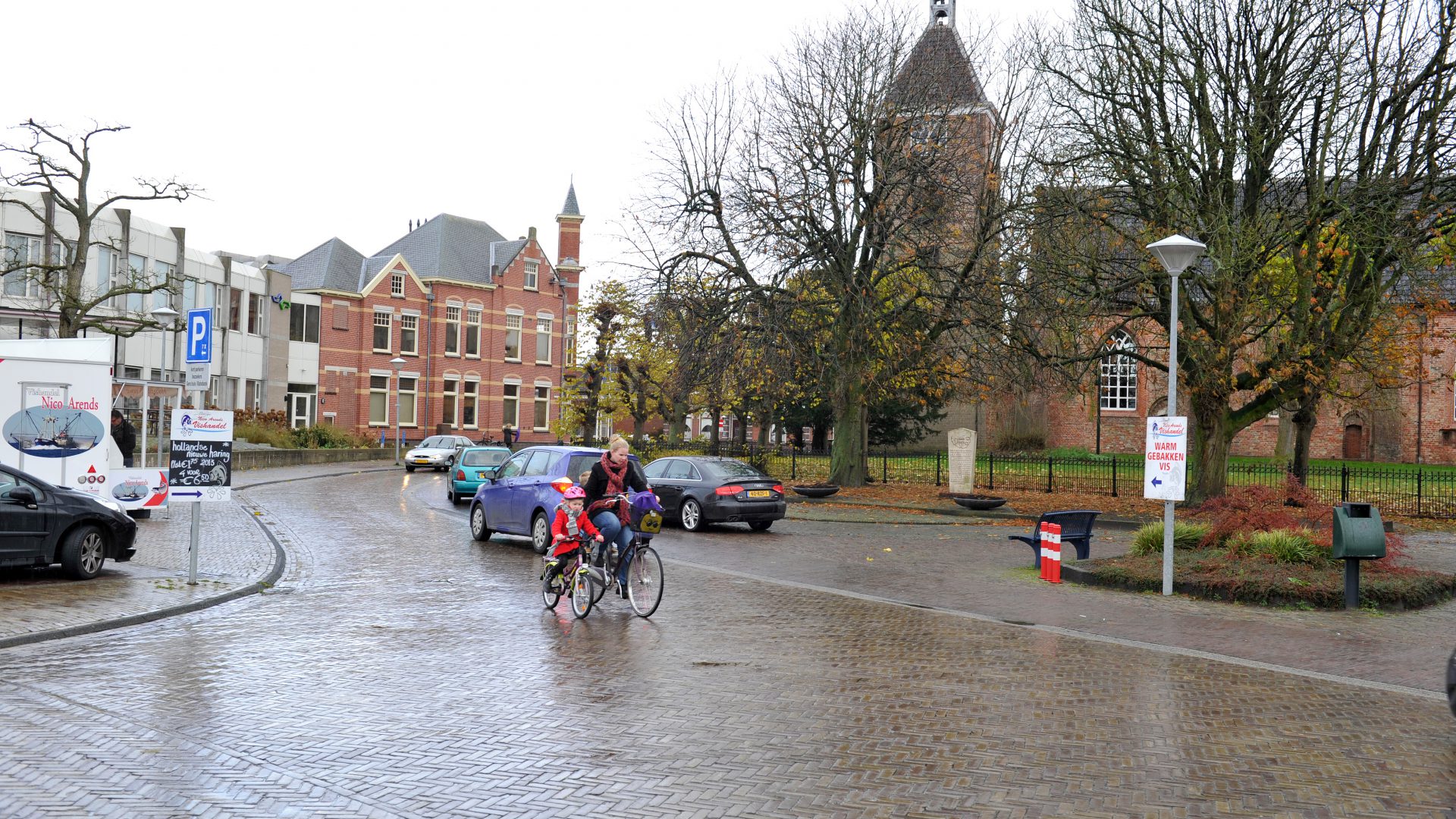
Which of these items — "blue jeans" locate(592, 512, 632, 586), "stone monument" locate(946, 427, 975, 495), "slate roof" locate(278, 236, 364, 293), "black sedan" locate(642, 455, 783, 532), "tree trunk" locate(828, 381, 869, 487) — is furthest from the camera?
"slate roof" locate(278, 236, 364, 293)

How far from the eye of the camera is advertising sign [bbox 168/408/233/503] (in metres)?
12.3

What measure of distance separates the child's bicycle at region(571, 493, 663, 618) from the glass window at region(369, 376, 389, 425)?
55378 mm

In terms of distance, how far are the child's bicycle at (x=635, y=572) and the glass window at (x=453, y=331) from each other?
57.0 meters

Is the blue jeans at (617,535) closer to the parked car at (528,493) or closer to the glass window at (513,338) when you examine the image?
the parked car at (528,493)

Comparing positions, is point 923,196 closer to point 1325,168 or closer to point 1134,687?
point 1325,168

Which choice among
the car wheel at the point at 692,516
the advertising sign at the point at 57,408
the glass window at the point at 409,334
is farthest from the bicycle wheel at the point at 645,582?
the glass window at the point at 409,334

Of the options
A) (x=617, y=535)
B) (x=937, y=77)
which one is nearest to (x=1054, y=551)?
(x=617, y=535)

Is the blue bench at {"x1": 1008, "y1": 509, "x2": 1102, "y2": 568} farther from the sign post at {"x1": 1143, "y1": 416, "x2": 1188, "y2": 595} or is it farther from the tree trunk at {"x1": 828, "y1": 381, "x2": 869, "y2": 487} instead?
the tree trunk at {"x1": 828, "y1": 381, "x2": 869, "y2": 487}

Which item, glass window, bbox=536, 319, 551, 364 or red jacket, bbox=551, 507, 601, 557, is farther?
glass window, bbox=536, 319, 551, 364

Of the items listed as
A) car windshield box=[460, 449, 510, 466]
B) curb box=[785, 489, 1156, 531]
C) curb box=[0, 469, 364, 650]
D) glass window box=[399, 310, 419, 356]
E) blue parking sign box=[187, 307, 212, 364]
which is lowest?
curb box=[0, 469, 364, 650]

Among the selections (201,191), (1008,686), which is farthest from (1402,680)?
(201,191)

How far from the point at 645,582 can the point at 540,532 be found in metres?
5.92

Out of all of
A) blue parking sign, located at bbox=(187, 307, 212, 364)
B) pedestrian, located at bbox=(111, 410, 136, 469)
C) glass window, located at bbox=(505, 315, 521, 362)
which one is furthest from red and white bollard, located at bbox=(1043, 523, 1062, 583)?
glass window, located at bbox=(505, 315, 521, 362)

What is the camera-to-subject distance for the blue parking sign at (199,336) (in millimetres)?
12383
